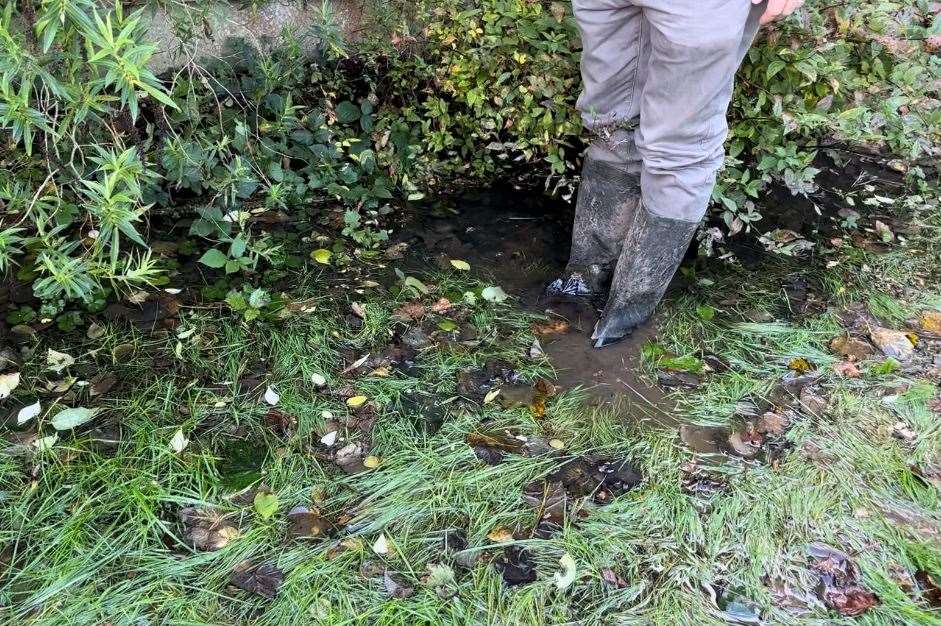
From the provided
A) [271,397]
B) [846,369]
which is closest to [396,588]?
[271,397]

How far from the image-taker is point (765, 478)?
7.01ft

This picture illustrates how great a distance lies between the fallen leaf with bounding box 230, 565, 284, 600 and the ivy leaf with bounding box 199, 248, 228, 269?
1.45m

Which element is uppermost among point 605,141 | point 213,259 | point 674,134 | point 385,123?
point 674,134

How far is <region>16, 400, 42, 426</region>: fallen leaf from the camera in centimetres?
218

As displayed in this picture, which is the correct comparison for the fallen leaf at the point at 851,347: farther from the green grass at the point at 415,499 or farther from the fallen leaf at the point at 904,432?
the fallen leaf at the point at 904,432

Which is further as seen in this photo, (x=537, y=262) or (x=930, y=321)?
(x=537, y=262)

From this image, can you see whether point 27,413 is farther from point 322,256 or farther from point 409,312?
point 409,312

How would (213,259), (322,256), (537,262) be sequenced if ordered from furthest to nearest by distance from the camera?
(537,262) < (322,256) < (213,259)

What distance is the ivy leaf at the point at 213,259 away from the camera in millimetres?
2805

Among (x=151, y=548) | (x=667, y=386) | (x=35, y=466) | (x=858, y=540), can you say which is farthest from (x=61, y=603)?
(x=858, y=540)

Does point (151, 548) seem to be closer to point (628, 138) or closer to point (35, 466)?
point (35, 466)

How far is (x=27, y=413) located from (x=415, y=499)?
1.41m

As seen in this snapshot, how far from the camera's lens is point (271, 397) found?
92.7 inches

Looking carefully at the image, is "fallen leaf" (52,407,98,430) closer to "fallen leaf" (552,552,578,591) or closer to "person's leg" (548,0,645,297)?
"fallen leaf" (552,552,578,591)
